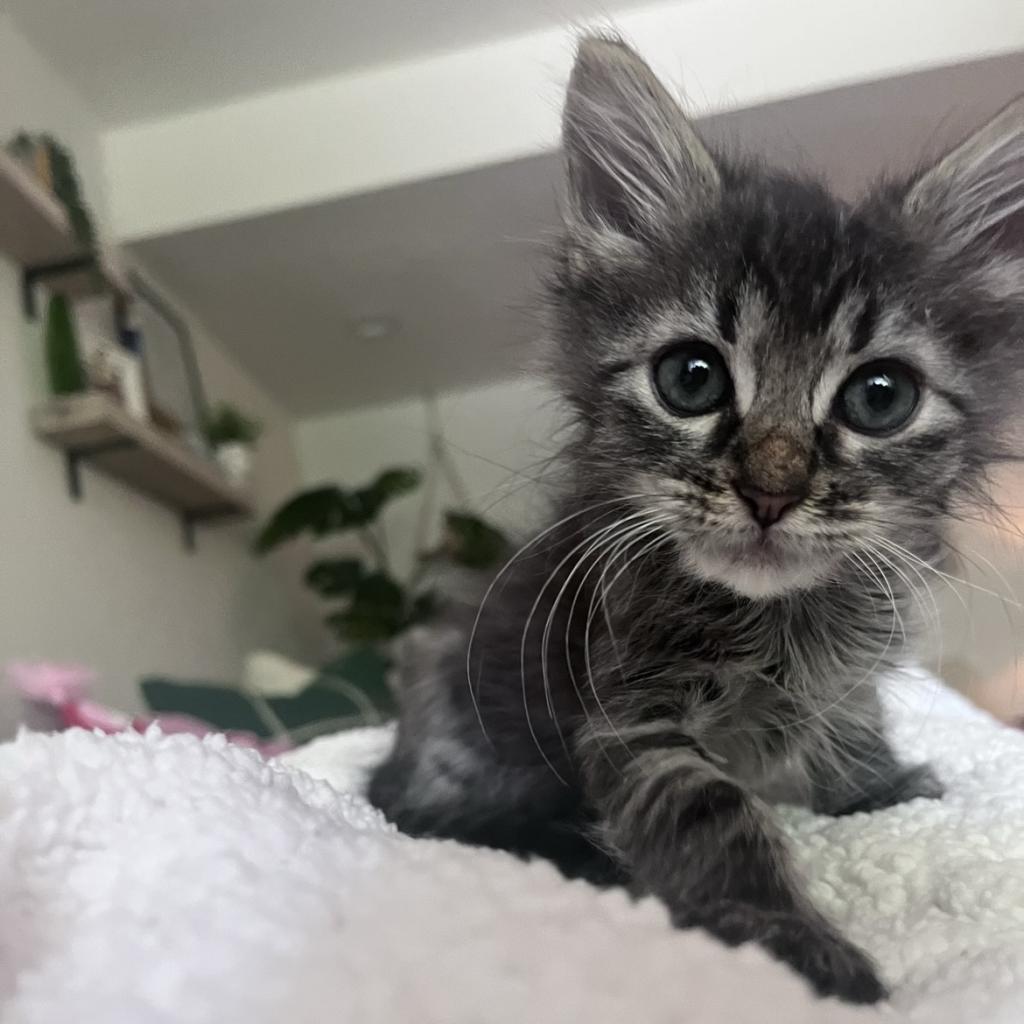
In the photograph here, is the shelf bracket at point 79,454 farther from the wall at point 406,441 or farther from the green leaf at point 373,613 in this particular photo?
the wall at point 406,441

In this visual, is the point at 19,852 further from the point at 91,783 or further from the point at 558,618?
the point at 558,618

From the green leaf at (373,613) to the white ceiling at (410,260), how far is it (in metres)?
0.89

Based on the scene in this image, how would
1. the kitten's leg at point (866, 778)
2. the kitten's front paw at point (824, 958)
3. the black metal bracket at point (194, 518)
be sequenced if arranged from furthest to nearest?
the black metal bracket at point (194, 518), the kitten's leg at point (866, 778), the kitten's front paw at point (824, 958)

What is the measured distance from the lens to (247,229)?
2.71 metres

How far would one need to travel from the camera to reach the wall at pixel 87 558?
2.00 metres

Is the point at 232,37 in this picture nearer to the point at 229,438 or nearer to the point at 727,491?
the point at 229,438

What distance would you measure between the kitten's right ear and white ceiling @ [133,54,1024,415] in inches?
25.8

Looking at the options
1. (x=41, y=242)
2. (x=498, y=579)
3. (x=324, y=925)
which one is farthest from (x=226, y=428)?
(x=324, y=925)

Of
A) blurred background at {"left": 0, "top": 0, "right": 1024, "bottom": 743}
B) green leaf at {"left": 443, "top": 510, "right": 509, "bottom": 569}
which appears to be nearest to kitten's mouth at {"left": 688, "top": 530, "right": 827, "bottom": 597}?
blurred background at {"left": 0, "top": 0, "right": 1024, "bottom": 743}

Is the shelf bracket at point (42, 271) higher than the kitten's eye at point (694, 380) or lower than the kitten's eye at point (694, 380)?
higher

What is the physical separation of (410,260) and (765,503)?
7.81ft

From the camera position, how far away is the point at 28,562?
2016 millimetres

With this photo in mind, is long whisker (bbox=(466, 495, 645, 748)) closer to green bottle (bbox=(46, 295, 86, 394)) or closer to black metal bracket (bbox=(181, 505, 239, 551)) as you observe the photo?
green bottle (bbox=(46, 295, 86, 394))

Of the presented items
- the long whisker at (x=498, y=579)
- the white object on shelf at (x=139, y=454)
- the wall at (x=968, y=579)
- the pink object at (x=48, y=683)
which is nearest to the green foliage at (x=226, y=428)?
the white object on shelf at (x=139, y=454)
